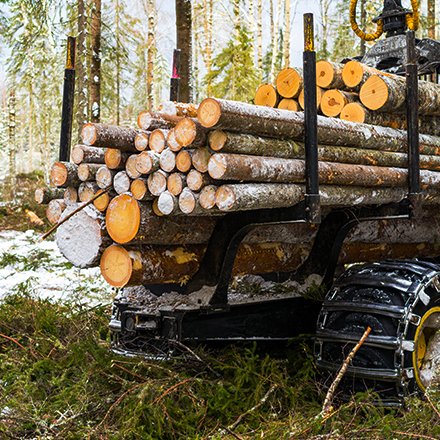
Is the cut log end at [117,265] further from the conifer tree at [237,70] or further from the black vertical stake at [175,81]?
the conifer tree at [237,70]

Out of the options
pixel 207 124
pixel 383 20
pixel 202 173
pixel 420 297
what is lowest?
pixel 420 297

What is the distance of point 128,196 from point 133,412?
49.2 inches

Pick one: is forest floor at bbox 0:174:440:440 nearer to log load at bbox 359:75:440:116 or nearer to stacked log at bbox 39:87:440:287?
stacked log at bbox 39:87:440:287

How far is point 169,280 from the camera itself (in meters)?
4.00

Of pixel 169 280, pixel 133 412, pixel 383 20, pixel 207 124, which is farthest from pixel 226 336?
pixel 383 20

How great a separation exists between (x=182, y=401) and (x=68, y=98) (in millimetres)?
2363

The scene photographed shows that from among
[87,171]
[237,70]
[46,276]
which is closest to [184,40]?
[46,276]

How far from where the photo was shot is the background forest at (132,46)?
13.8m

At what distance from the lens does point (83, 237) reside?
3.91m

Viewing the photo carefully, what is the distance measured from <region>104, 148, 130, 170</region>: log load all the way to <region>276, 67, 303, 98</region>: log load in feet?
5.08

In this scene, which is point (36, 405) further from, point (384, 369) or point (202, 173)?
point (384, 369)

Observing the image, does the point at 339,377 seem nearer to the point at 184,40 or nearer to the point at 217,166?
the point at 217,166

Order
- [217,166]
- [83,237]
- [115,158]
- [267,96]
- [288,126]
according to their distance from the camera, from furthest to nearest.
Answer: [267,96], [83,237], [115,158], [288,126], [217,166]

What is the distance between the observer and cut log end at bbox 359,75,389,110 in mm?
4141
